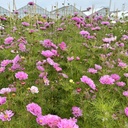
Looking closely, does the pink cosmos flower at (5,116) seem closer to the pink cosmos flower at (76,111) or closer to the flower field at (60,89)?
the flower field at (60,89)

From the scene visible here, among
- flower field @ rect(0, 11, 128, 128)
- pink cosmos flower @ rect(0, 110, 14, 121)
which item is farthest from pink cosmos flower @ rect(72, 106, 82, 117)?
pink cosmos flower @ rect(0, 110, 14, 121)

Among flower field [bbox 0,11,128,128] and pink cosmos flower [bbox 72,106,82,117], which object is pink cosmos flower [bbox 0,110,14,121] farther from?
pink cosmos flower [bbox 72,106,82,117]

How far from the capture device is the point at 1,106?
1.86 m

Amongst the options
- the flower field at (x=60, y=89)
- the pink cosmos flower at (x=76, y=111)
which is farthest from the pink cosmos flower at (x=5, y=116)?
the pink cosmos flower at (x=76, y=111)

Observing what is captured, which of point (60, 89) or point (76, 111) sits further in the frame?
point (60, 89)

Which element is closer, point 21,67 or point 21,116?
point 21,116

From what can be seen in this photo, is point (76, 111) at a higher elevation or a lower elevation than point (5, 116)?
lower

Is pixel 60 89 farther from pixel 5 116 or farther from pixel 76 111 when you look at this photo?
pixel 5 116

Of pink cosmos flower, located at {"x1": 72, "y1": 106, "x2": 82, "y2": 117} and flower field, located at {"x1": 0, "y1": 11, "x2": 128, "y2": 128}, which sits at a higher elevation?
flower field, located at {"x1": 0, "y1": 11, "x2": 128, "y2": 128}

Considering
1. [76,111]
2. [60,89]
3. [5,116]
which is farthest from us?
[60,89]

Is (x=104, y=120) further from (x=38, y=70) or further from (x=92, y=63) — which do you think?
(x=92, y=63)

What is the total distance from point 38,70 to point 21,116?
666 millimetres

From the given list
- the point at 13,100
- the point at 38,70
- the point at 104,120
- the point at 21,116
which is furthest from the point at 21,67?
the point at 104,120

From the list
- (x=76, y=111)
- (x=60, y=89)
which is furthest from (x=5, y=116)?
(x=60, y=89)
